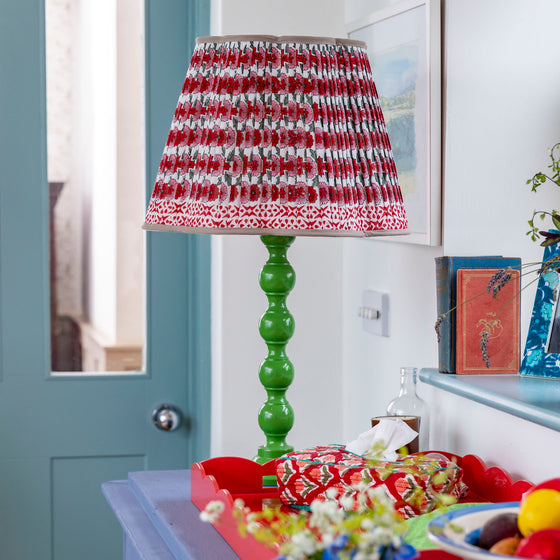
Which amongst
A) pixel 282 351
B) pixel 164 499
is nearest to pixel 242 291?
pixel 282 351

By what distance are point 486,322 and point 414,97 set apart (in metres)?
0.48

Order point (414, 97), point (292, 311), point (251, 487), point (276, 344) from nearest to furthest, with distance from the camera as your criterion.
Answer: point (251, 487) < point (276, 344) < point (414, 97) < point (292, 311)

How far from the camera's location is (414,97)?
1.68m

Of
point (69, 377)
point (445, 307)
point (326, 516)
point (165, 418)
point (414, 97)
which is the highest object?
point (414, 97)

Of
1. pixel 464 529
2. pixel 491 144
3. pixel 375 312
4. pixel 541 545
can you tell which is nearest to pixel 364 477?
pixel 464 529

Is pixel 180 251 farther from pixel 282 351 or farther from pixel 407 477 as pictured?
pixel 407 477

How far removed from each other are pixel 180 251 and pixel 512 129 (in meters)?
1.03

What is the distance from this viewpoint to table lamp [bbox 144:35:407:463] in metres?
1.32

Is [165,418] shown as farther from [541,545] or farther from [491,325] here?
[541,545]

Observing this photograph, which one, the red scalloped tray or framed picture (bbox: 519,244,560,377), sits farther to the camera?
framed picture (bbox: 519,244,560,377)

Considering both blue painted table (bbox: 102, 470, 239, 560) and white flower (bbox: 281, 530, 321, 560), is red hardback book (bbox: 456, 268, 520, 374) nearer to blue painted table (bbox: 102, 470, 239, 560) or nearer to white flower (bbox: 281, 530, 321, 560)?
blue painted table (bbox: 102, 470, 239, 560)

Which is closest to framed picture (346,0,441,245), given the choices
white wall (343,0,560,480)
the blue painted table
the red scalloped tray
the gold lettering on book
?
white wall (343,0,560,480)

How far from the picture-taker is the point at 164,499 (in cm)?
147

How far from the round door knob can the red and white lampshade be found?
3.19 ft
